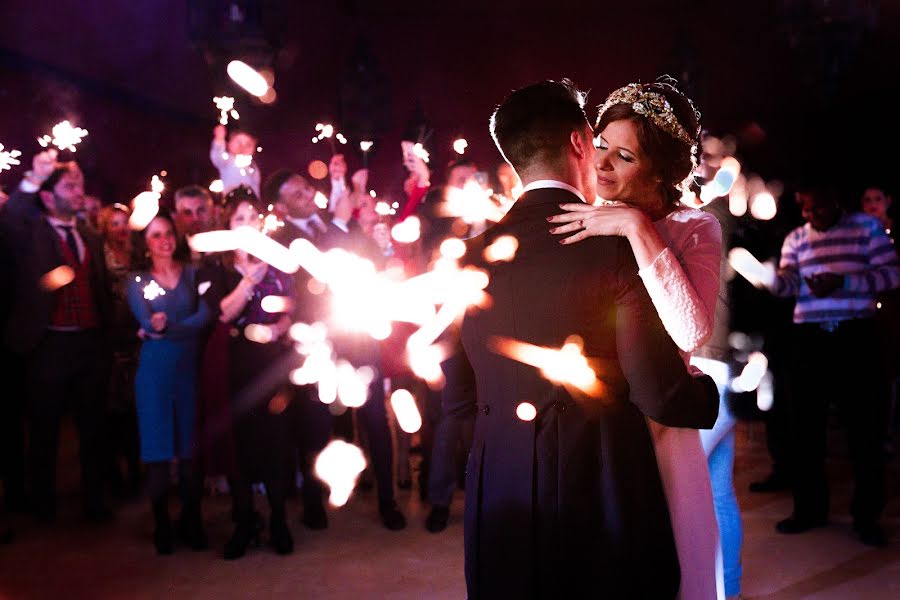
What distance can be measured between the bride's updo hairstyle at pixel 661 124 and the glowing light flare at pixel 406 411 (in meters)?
3.80

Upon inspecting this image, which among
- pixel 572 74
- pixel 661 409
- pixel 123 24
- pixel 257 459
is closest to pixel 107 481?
pixel 257 459

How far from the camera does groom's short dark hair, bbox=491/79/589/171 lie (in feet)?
5.29

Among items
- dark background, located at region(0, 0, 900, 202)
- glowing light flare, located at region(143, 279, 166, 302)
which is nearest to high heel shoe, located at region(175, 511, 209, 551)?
glowing light flare, located at region(143, 279, 166, 302)

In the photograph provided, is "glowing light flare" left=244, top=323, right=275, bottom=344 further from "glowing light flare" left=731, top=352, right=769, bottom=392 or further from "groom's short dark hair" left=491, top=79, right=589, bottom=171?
"groom's short dark hair" left=491, top=79, right=589, bottom=171

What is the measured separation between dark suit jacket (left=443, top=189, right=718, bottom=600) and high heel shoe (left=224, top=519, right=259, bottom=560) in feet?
9.24

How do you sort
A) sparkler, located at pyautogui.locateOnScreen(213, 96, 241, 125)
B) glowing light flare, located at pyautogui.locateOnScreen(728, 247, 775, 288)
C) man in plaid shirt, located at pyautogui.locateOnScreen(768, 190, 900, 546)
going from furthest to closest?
sparkler, located at pyautogui.locateOnScreen(213, 96, 241, 125)
man in plaid shirt, located at pyautogui.locateOnScreen(768, 190, 900, 546)
glowing light flare, located at pyautogui.locateOnScreen(728, 247, 775, 288)

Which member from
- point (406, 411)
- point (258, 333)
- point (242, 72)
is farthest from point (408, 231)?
point (242, 72)

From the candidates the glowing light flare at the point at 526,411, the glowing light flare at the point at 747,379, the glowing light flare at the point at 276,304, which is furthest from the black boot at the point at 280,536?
the glowing light flare at the point at 526,411

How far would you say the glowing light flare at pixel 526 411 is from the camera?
155cm

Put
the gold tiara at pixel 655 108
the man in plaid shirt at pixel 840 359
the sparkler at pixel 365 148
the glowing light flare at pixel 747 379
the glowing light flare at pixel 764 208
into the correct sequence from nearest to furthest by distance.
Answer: the gold tiara at pixel 655 108 < the glowing light flare at pixel 747 379 < the man in plaid shirt at pixel 840 359 < the glowing light flare at pixel 764 208 < the sparkler at pixel 365 148

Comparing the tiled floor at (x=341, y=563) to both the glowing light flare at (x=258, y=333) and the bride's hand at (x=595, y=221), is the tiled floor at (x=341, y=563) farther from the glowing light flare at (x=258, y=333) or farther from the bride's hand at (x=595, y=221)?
the bride's hand at (x=595, y=221)

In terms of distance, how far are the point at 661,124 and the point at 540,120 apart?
13.2 inches

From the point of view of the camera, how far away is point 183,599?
3527 millimetres

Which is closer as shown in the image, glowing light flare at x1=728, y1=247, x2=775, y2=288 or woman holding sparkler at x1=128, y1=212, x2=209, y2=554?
glowing light flare at x1=728, y1=247, x2=775, y2=288
